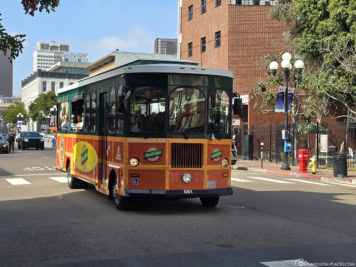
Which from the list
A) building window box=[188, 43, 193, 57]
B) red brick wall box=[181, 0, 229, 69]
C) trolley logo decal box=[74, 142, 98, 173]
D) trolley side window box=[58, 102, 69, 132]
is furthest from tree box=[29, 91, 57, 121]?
trolley logo decal box=[74, 142, 98, 173]

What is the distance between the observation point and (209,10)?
45594 millimetres

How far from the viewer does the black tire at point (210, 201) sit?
12594 millimetres

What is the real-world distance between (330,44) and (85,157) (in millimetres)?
19229

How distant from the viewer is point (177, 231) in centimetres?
941

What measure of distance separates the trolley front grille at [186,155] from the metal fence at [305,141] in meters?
16.1

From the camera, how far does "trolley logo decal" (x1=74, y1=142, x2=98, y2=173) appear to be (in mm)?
14086

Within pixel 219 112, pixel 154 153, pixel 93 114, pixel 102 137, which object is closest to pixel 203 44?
pixel 93 114

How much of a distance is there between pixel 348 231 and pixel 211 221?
2.59m

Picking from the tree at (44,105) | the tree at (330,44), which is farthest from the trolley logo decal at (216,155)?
the tree at (44,105)

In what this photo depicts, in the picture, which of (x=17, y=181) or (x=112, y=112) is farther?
(x=17, y=181)

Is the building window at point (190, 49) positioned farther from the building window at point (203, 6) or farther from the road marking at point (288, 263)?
the road marking at point (288, 263)

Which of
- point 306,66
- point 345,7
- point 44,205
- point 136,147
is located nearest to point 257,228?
Answer: point 136,147

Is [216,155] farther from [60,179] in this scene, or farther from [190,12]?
[190,12]

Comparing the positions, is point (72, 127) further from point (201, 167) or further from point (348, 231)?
point (348, 231)
